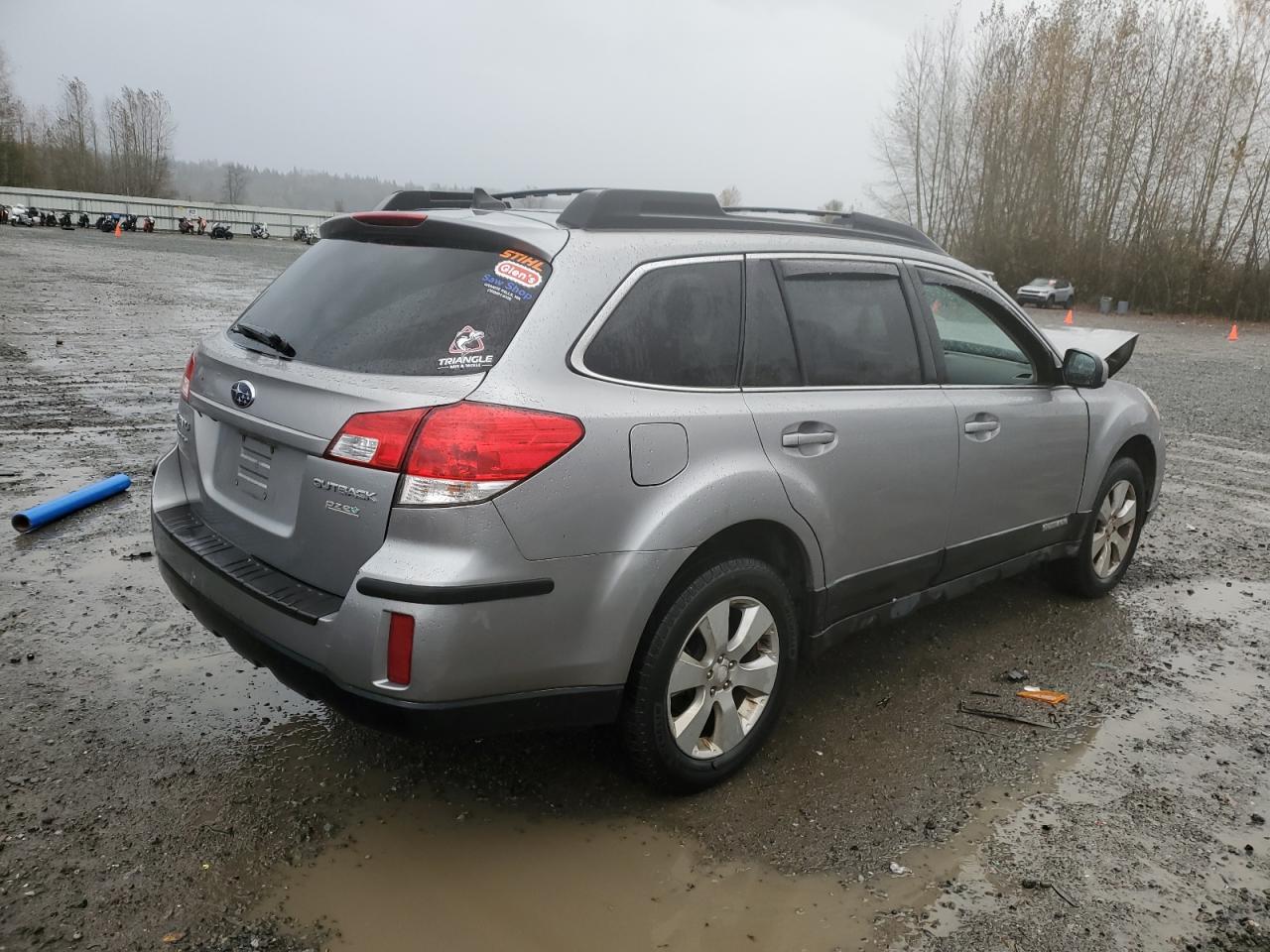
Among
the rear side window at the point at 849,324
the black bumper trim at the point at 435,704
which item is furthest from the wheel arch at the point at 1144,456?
the black bumper trim at the point at 435,704

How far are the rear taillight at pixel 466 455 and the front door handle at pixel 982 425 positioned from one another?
7.00 ft

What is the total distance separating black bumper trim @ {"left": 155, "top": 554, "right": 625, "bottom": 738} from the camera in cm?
260

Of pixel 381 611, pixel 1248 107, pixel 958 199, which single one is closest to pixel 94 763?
pixel 381 611

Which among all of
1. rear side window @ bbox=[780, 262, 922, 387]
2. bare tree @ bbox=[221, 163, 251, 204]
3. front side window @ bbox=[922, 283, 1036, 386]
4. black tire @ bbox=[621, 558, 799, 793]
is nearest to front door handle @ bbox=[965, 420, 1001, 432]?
front side window @ bbox=[922, 283, 1036, 386]

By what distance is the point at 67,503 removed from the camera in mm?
5656

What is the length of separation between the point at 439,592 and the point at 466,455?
36 centimetres

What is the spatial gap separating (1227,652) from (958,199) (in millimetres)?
57667

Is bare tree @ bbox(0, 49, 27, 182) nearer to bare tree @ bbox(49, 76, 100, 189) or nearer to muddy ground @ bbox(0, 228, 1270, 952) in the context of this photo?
bare tree @ bbox(49, 76, 100, 189)

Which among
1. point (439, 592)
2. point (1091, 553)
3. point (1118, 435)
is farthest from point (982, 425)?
point (439, 592)

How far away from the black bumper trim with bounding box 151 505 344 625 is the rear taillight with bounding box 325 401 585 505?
1.39 feet

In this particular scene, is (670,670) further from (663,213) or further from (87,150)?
(87,150)

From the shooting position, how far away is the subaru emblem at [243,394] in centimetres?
301

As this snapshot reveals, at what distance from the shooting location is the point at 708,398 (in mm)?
3064

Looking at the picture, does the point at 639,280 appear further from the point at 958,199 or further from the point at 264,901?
the point at 958,199
